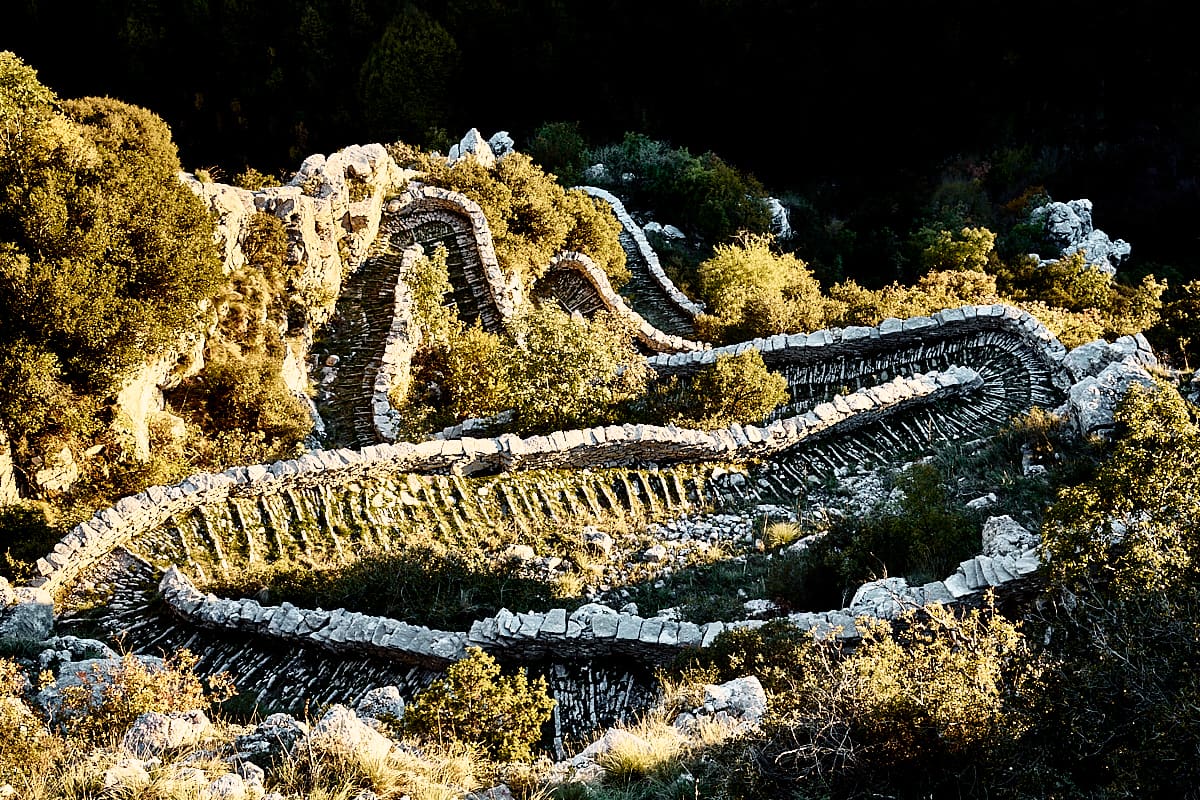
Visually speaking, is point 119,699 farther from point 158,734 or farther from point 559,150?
point 559,150

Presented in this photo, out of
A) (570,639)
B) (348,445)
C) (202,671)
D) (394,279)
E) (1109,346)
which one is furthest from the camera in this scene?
(394,279)

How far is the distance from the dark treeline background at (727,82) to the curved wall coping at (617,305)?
12643 mm

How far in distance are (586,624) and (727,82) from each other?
28678 mm

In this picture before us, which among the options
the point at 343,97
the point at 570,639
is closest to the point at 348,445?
the point at 570,639

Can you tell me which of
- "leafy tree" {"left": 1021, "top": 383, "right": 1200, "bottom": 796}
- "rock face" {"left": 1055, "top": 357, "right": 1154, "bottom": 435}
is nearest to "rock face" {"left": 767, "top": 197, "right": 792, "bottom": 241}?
"rock face" {"left": 1055, "top": 357, "right": 1154, "bottom": 435}

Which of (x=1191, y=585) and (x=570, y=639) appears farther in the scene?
(x=570, y=639)

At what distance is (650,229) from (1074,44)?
1723 cm

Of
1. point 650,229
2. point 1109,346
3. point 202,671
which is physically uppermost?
point 650,229

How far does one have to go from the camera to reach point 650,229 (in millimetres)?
24344

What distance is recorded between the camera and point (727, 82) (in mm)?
32969

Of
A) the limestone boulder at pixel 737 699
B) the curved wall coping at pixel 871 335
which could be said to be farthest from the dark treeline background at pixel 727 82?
the limestone boulder at pixel 737 699

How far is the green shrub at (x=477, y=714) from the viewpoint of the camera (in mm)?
6699

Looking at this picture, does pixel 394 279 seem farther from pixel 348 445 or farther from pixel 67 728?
pixel 67 728

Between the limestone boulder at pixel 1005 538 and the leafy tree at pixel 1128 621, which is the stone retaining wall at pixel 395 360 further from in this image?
the leafy tree at pixel 1128 621
